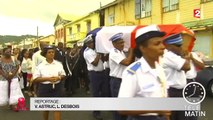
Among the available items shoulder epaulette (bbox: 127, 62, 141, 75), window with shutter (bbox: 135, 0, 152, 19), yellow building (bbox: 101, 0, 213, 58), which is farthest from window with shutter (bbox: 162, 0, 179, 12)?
shoulder epaulette (bbox: 127, 62, 141, 75)

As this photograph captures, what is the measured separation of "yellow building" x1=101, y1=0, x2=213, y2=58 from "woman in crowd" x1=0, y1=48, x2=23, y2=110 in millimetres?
7286

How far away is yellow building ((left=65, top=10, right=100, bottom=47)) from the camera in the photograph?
33487 mm

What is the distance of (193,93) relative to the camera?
4277mm

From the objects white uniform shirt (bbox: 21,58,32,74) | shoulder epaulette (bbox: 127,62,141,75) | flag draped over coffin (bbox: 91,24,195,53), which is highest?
flag draped over coffin (bbox: 91,24,195,53)

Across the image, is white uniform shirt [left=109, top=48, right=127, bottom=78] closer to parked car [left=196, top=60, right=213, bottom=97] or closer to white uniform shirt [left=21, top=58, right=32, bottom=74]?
parked car [left=196, top=60, right=213, bottom=97]

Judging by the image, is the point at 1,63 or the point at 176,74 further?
the point at 1,63

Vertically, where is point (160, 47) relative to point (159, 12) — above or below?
below

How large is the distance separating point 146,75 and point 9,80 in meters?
5.95

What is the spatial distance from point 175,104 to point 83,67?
7696mm

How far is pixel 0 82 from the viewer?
839 centimetres

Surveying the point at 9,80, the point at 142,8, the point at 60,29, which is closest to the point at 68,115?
the point at 9,80

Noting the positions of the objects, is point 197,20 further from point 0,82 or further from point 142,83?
point 142,83

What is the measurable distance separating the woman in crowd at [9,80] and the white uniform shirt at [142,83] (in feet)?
19.0

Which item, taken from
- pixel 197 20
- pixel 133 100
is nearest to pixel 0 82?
pixel 133 100
